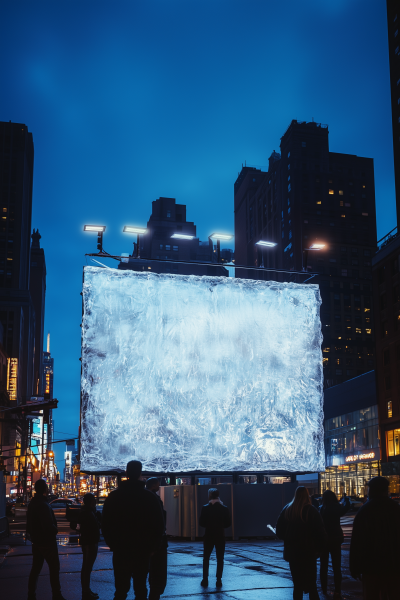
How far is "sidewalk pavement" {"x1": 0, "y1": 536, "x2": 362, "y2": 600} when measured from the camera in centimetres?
956

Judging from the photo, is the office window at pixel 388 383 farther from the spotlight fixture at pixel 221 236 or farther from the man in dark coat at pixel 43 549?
the man in dark coat at pixel 43 549

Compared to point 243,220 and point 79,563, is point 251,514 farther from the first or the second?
point 243,220

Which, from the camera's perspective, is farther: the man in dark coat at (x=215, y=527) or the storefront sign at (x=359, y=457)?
the storefront sign at (x=359, y=457)

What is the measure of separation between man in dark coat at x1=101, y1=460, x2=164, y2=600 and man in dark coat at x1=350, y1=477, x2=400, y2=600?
1.96 m

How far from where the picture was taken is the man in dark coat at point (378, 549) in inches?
226

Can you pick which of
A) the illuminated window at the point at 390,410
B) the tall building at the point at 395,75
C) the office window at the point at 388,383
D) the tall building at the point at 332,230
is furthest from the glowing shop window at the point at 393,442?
the tall building at the point at 332,230

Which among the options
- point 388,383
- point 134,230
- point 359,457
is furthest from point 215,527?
point 359,457

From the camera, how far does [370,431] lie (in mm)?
64250

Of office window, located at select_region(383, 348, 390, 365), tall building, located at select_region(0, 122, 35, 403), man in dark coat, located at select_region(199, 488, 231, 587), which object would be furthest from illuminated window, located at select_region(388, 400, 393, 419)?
tall building, located at select_region(0, 122, 35, 403)

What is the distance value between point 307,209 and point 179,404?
108735 millimetres

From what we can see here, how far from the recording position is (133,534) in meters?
5.88

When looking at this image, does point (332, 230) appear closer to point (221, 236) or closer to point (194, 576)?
point (221, 236)

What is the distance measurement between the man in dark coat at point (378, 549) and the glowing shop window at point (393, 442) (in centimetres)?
5586

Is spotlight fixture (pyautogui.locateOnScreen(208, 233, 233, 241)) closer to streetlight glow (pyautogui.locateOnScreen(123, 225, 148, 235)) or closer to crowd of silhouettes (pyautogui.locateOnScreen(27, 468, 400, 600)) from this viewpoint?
streetlight glow (pyautogui.locateOnScreen(123, 225, 148, 235))
